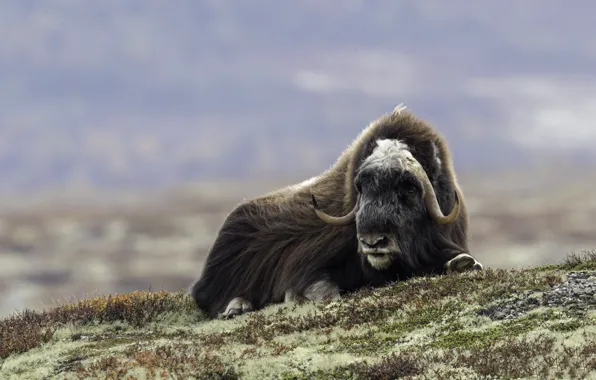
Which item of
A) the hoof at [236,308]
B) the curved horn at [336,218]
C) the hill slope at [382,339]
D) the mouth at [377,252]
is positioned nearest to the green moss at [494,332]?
the hill slope at [382,339]

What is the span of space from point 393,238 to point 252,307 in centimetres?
252

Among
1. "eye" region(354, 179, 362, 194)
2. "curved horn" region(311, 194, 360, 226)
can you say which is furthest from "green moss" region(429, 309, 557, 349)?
"curved horn" region(311, 194, 360, 226)

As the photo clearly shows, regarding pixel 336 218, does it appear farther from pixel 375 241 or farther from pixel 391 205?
pixel 375 241

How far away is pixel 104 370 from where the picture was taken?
7.40 metres

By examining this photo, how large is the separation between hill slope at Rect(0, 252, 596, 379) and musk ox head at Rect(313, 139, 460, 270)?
0.49 meters

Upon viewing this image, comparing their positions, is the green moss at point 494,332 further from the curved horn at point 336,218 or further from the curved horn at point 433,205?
the curved horn at point 336,218

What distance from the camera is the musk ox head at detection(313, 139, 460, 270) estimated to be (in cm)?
960

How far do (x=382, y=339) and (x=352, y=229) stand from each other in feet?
9.98

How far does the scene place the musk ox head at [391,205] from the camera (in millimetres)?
9602

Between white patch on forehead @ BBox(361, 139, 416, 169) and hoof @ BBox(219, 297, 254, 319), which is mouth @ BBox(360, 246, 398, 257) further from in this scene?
hoof @ BBox(219, 297, 254, 319)

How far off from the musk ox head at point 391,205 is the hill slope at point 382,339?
0.49 meters

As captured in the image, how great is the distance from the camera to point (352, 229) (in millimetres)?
10539

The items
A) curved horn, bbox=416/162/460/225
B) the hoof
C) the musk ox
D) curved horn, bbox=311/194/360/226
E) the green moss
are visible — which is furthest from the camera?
the hoof

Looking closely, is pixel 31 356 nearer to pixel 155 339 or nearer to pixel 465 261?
pixel 155 339
